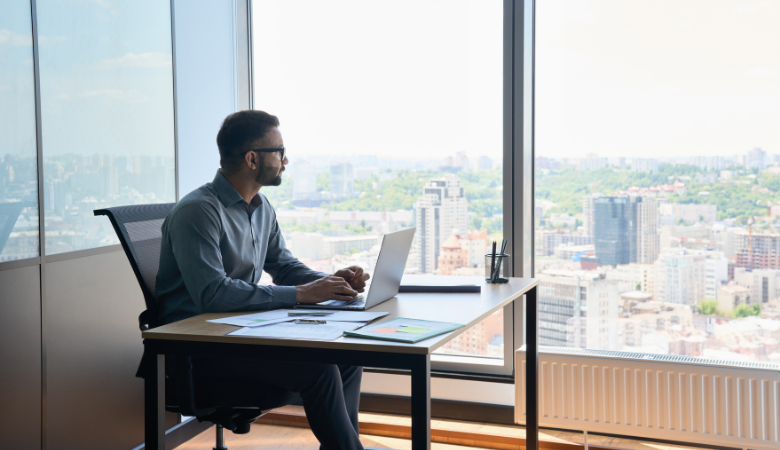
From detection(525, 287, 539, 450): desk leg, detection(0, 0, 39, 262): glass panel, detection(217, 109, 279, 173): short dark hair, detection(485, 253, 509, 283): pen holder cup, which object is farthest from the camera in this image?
detection(525, 287, 539, 450): desk leg

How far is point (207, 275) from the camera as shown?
1.84 metres

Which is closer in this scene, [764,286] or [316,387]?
[316,387]

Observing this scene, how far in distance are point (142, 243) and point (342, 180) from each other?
1496mm

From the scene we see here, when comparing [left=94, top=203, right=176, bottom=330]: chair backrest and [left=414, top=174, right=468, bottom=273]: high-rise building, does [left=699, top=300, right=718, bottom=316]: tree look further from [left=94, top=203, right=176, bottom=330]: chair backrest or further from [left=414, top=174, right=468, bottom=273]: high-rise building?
[left=94, top=203, right=176, bottom=330]: chair backrest

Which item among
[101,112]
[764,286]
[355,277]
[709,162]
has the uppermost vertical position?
[101,112]

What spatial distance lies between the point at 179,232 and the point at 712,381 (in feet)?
6.54

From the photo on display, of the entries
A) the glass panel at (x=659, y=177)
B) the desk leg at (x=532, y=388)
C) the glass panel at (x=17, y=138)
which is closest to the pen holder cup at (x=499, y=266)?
the desk leg at (x=532, y=388)

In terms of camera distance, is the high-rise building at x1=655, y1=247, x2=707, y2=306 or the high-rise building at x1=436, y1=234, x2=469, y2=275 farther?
the high-rise building at x1=436, y1=234, x2=469, y2=275

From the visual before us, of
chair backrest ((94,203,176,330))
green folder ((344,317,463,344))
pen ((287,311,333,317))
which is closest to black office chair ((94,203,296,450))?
chair backrest ((94,203,176,330))

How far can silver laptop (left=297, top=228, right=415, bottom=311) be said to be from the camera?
1857mm

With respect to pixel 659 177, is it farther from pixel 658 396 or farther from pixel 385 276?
pixel 385 276

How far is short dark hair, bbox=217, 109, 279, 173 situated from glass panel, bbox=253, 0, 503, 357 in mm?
1204

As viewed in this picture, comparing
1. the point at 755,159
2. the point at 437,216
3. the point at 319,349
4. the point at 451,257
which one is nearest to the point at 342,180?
the point at 437,216

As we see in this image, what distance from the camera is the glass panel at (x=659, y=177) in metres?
2.71
